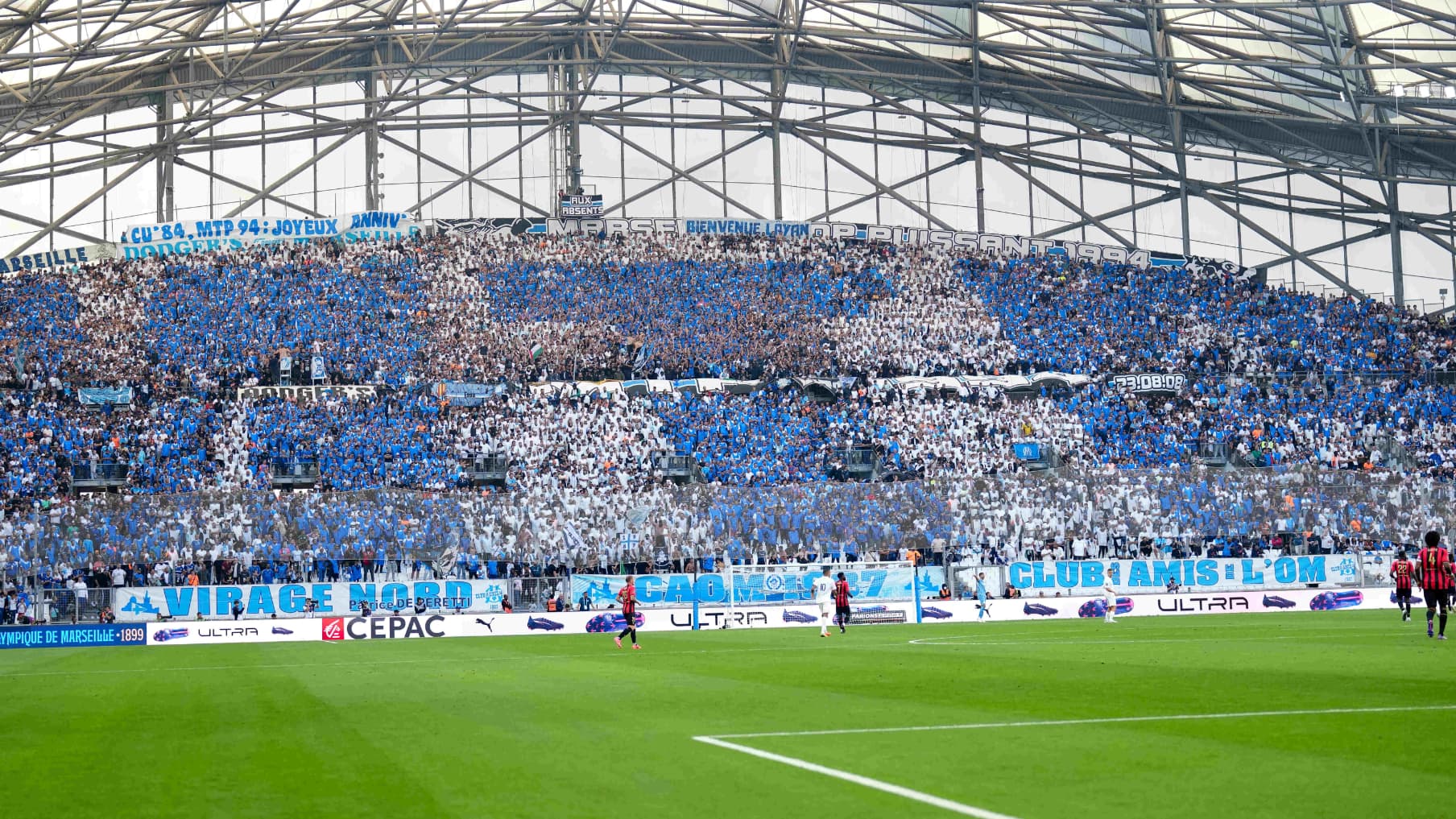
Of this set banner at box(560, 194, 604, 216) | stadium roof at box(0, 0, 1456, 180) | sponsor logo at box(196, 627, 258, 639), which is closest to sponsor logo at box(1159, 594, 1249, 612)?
sponsor logo at box(196, 627, 258, 639)

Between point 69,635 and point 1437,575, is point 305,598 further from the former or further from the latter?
point 1437,575

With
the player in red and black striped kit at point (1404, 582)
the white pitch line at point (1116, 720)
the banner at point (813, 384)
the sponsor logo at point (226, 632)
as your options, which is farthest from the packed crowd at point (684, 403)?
the white pitch line at point (1116, 720)

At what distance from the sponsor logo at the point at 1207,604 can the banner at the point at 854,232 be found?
32.6 metres

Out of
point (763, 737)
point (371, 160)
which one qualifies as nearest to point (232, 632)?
point (763, 737)

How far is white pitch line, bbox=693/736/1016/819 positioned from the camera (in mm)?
7801

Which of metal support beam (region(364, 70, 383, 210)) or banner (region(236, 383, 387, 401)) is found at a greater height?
metal support beam (region(364, 70, 383, 210))

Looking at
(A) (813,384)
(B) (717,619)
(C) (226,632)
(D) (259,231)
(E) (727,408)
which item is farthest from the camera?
(D) (259,231)

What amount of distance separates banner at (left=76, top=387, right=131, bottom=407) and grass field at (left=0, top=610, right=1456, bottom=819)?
111 ft

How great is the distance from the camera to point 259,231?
67.9 meters

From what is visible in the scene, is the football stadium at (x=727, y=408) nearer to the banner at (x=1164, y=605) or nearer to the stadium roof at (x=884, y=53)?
the banner at (x=1164, y=605)

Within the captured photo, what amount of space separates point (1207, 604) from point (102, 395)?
39195 mm

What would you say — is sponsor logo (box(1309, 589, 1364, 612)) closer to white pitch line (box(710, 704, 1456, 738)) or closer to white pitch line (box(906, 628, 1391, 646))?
white pitch line (box(906, 628, 1391, 646))

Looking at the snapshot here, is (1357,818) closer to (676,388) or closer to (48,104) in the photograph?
(676,388)

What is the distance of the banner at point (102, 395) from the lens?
54.9 meters
